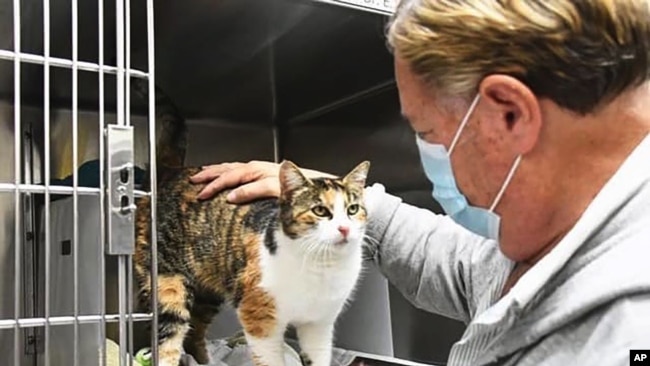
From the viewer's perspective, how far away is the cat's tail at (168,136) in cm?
83

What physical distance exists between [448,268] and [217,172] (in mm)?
275

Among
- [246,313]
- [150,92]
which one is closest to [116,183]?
[150,92]

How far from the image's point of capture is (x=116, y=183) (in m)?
0.61

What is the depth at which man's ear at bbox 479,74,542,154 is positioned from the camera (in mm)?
546

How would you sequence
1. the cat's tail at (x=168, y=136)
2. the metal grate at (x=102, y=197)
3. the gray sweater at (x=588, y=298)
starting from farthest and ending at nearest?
1. the cat's tail at (x=168, y=136)
2. the metal grate at (x=102, y=197)
3. the gray sweater at (x=588, y=298)

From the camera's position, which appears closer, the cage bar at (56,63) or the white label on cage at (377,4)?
the cage bar at (56,63)

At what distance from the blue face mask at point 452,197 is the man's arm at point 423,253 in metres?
0.12

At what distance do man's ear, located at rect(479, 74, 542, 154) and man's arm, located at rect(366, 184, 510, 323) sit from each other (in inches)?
9.6

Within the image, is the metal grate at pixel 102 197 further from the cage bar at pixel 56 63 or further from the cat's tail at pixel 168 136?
the cat's tail at pixel 168 136

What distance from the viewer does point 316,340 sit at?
2.58 feet

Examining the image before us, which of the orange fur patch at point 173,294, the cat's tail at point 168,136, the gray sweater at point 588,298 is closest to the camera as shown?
the gray sweater at point 588,298

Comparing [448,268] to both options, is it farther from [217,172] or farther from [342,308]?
[217,172]

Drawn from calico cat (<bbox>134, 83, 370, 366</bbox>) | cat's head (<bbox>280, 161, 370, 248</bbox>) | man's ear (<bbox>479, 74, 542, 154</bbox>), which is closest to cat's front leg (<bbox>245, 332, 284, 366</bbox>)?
calico cat (<bbox>134, 83, 370, 366</bbox>)

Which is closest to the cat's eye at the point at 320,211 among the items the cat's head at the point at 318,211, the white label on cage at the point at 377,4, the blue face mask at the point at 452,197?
the cat's head at the point at 318,211
